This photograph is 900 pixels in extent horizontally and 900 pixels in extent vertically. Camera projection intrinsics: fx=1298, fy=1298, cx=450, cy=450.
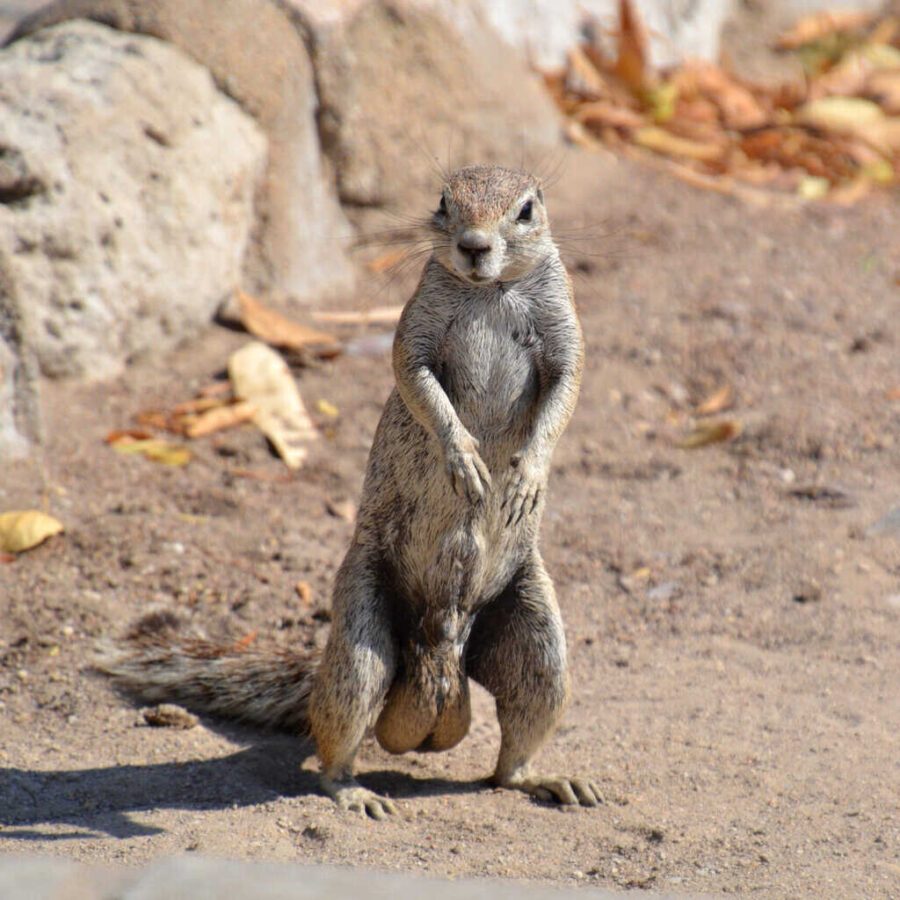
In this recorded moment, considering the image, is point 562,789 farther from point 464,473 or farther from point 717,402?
point 717,402

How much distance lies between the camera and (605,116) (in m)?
9.22

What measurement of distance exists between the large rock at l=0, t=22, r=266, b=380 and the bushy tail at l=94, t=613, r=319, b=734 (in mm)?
1777

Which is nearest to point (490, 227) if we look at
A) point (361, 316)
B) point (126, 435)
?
point (126, 435)

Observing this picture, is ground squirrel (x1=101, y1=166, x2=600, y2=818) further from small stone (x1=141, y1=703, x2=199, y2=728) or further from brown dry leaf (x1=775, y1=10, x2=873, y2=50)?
brown dry leaf (x1=775, y1=10, x2=873, y2=50)

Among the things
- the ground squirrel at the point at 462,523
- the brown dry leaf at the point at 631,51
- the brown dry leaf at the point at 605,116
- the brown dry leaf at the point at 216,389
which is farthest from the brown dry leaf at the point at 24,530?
the brown dry leaf at the point at 631,51

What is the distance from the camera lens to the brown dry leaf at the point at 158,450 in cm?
598

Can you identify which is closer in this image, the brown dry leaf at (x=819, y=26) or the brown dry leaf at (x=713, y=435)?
the brown dry leaf at (x=713, y=435)

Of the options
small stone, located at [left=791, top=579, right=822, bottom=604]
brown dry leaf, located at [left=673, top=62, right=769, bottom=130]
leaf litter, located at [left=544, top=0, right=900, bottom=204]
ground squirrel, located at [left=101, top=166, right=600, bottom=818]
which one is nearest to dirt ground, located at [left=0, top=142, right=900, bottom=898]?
small stone, located at [left=791, top=579, right=822, bottom=604]

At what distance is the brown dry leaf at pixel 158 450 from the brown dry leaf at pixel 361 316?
4.84 feet

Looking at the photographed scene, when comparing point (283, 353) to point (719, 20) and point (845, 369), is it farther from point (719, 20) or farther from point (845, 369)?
point (719, 20)

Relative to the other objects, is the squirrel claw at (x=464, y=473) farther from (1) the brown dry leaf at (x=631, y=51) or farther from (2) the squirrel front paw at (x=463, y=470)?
(1) the brown dry leaf at (x=631, y=51)

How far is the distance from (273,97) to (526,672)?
4.23 metres

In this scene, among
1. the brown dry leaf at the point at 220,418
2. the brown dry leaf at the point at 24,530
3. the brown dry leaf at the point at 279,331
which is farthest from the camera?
the brown dry leaf at the point at 279,331

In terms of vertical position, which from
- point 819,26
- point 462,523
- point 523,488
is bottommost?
point 462,523
